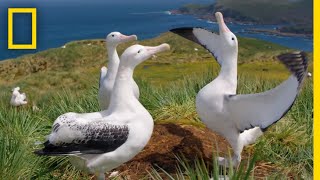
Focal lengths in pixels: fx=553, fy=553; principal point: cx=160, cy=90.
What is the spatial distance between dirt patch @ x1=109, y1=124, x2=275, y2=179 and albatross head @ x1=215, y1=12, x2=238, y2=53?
1.09 meters

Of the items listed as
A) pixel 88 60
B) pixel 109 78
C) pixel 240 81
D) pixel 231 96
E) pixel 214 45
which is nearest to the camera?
pixel 231 96

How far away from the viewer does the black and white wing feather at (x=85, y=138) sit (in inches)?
176

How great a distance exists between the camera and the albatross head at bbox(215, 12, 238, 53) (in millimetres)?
5238

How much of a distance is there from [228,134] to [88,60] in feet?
116

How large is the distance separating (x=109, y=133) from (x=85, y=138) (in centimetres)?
20

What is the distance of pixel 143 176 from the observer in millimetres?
5453

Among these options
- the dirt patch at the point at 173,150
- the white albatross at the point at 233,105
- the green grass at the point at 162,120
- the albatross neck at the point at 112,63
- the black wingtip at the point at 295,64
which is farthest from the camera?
the albatross neck at the point at 112,63

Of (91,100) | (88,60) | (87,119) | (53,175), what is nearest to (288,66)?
(87,119)

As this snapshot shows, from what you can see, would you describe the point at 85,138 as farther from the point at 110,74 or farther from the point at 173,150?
the point at 110,74

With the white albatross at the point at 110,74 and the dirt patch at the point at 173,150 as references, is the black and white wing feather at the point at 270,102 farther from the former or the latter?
the white albatross at the point at 110,74

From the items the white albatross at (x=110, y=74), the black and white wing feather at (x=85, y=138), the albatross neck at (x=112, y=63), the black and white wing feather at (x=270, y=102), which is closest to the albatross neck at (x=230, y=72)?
the black and white wing feather at (x=270, y=102)

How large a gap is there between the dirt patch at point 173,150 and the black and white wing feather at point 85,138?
1051 mm

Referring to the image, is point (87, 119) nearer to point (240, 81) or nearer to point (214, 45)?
point (214, 45)

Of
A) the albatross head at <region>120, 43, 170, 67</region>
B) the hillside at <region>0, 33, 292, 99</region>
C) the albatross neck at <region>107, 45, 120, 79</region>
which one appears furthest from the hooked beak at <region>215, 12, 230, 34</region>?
the hillside at <region>0, 33, 292, 99</region>
